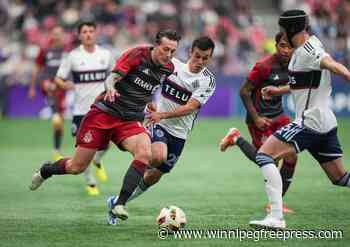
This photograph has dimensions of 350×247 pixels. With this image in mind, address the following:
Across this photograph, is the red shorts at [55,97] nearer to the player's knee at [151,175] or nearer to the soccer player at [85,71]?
the soccer player at [85,71]

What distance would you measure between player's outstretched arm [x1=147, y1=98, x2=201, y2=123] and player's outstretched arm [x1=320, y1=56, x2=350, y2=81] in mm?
2189

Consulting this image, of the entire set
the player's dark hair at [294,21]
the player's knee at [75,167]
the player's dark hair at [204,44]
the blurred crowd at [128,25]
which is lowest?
the blurred crowd at [128,25]

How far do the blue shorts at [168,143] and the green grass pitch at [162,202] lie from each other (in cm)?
66

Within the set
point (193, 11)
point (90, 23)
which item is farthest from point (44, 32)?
point (90, 23)

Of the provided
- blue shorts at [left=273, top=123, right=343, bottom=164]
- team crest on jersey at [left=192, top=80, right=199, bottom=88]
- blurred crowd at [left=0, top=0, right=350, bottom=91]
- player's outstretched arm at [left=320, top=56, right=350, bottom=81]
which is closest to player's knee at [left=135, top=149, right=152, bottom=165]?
team crest on jersey at [left=192, top=80, right=199, bottom=88]

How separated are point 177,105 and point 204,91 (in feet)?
1.44

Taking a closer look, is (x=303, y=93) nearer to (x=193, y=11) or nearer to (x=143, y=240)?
(x=143, y=240)

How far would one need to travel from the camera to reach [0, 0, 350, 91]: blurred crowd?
28.5 metres

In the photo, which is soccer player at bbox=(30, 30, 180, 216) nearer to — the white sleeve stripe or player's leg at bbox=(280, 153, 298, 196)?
the white sleeve stripe

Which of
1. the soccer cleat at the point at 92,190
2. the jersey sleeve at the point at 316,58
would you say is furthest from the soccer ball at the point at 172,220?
the soccer cleat at the point at 92,190

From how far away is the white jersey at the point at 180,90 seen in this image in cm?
1170

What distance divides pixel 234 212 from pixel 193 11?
62.1 ft

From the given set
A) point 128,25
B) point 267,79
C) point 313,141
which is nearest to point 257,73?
point 267,79

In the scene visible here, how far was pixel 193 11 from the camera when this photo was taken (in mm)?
30156
